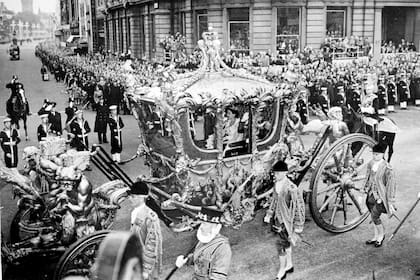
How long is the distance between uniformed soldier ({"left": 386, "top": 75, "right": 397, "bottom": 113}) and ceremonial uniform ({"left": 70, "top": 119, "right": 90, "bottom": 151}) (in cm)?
818

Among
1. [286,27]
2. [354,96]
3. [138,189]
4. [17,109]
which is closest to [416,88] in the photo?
[354,96]

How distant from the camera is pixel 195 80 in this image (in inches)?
311

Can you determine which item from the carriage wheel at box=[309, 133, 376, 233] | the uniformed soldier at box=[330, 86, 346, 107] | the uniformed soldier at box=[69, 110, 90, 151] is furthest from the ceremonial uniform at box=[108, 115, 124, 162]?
the uniformed soldier at box=[330, 86, 346, 107]

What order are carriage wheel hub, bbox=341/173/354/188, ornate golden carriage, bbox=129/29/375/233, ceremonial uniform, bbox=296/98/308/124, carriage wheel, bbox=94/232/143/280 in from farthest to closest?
ceremonial uniform, bbox=296/98/308/124, carriage wheel hub, bbox=341/173/354/188, ornate golden carriage, bbox=129/29/375/233, carriage wheel, bbox=94/232/143/280

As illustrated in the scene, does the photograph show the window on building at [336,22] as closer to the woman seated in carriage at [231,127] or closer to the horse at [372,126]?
the horse at [372,126]

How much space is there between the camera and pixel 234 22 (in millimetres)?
9734

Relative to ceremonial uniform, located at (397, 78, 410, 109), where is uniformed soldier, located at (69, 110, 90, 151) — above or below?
below

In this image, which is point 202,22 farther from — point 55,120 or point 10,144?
point 10,144

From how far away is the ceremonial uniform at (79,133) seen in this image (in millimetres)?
9695

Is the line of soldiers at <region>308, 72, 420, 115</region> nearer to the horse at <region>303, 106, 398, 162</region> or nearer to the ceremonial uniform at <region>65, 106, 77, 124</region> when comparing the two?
the horse at <region>303, 106, 398, 162</region>

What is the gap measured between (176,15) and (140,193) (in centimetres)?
480

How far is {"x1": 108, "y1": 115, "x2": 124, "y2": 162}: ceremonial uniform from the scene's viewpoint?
11617 mm

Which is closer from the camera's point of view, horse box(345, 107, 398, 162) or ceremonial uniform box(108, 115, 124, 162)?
horse box(345, 107, 398, 162)

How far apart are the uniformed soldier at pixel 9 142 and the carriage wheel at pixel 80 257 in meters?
3.32
